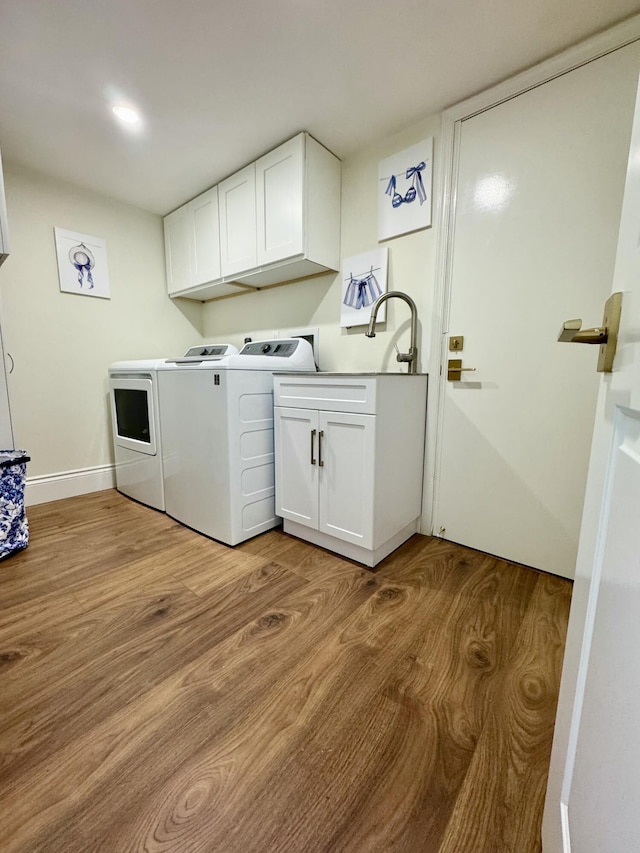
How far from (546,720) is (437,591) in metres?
0.54

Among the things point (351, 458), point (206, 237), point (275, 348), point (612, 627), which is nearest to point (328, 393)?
point (351, 458)

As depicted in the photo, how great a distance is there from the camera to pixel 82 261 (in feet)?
7.84

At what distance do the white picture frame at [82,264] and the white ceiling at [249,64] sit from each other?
18.3 inches

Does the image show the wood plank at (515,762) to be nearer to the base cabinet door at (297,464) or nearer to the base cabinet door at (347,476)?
the base cabinet door at (347,476)

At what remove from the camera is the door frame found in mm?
1281

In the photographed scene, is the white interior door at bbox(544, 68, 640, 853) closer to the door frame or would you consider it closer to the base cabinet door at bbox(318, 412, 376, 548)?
the base cabinet door at bbox(318, 412, 376, 548)

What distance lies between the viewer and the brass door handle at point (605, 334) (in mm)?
453

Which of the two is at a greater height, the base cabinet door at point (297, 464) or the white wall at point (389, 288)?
the white wall at point (389, 288)

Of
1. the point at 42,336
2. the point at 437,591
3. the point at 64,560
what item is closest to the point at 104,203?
the point at 42,336

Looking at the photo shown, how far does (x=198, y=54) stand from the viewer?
4.57ft

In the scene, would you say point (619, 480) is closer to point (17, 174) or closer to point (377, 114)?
point (377, 114)

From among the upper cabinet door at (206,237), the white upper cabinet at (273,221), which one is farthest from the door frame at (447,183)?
the upper cabinet door at (206,237)

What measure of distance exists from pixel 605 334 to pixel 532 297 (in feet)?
4.05

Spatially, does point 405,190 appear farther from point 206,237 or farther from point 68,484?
point 68,484
